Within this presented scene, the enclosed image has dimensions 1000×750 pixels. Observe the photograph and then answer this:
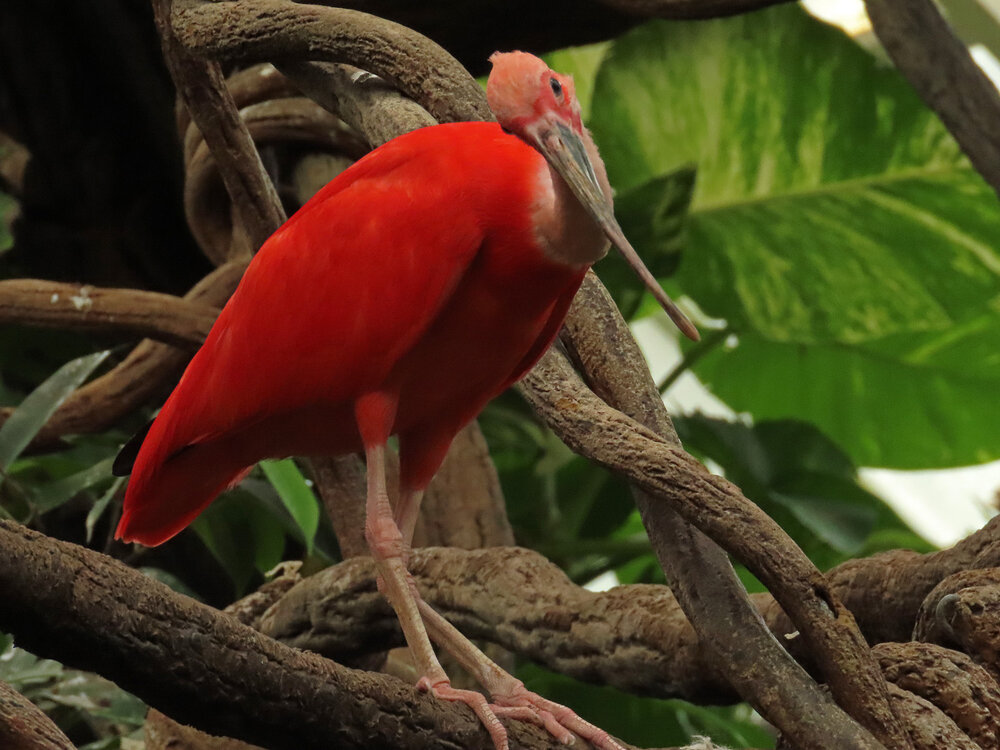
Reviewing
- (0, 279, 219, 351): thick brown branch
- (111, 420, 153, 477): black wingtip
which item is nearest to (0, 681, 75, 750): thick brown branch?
(111, 420, 153, 477): black wingtip

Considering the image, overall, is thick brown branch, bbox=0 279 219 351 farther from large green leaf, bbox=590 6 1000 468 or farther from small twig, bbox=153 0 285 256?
large green leaf, bbox=590 6 1000 468

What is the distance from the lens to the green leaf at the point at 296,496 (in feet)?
6.15

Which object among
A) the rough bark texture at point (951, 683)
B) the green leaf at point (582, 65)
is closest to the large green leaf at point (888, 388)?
the green leaf at point (582, 65)

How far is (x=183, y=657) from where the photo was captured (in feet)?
2.84

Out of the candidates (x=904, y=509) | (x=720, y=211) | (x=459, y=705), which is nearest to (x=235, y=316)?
(x=459, y=705)

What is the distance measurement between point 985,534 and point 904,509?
4116mm

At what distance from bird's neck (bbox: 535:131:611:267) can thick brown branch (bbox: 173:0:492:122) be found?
0.33m

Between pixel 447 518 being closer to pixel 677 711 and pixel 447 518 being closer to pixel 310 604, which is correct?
pixel 310 604

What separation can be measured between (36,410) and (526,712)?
3.82ft

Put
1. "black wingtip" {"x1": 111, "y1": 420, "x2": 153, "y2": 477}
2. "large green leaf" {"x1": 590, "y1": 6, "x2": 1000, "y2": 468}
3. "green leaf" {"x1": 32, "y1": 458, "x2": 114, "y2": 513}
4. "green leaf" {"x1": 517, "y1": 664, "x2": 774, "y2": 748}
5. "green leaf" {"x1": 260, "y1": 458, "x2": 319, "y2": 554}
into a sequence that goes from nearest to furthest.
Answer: "black wingtip" {"x1": 111, "y1": 420, "x2": 153, "y2": 477}, "green leaf" {"x1": 260, "y1": 458, "x2": 319, "y2": 554}, "green leaf" {"x1": 32, "y1": 458, "x2": 114, "y2": 513}, "green leaf" {"x1": 517, "y1": 664, "x2": 774, "y2": 748}, "large green leaf" {"x1": 590, "y1": 6, "x2": 1000, "y2": 468}

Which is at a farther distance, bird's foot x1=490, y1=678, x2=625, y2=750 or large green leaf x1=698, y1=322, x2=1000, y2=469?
large green leaf x1=698, y1=322, x2=1000, y2=469

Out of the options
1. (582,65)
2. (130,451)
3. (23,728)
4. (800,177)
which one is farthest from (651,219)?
(23,728)

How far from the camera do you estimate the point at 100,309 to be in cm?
209

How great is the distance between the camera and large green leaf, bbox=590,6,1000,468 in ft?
9.95
